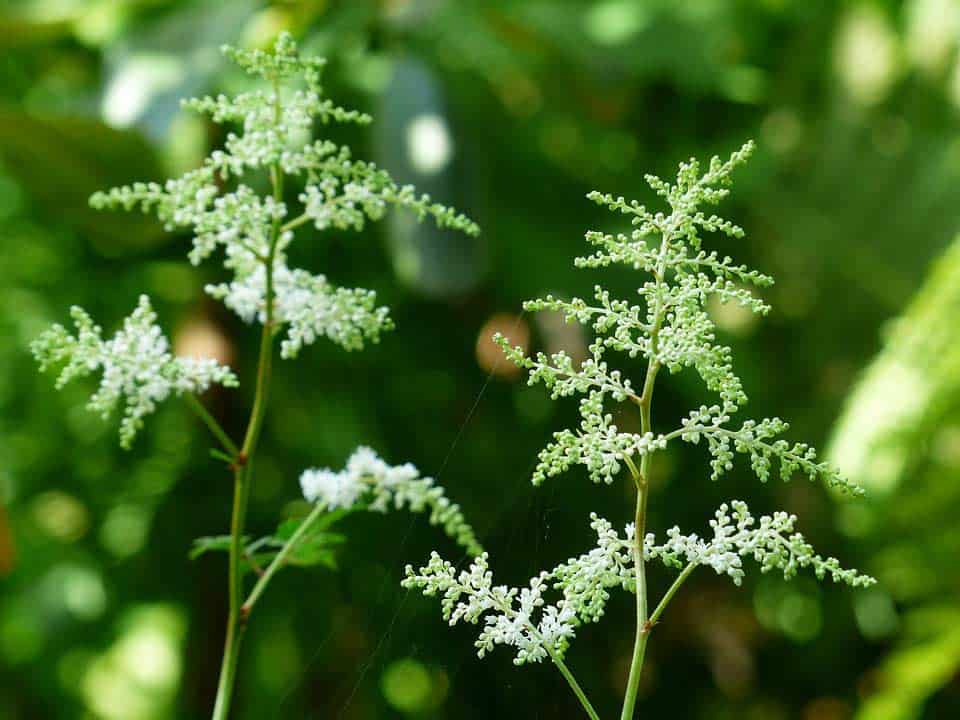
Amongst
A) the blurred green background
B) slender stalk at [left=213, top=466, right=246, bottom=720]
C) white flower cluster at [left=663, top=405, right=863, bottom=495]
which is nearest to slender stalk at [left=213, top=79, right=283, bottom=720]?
slender stalk at [left=213, top=466, right=246, bottom=720]

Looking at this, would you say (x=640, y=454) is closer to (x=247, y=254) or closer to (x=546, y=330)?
(x=247, y=254)

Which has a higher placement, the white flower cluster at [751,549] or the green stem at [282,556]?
the white flower cluster at [751,549]

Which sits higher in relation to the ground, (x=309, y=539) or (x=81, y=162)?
(x=81, y=162)

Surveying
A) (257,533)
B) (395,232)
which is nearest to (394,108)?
(395,232)

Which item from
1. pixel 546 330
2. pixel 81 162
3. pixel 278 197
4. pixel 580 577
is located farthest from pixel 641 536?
pixel 546 330

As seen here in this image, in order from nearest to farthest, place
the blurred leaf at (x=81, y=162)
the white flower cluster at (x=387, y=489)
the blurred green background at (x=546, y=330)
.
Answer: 1. the white flower cluster at (x=387, y=489)
2. the blurred leaf at (x=81, y=162)
3. the blurred green background at (x=546, y=330)

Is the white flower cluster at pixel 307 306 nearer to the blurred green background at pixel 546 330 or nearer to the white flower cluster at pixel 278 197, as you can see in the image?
the white flower cluster at pixel 278 197

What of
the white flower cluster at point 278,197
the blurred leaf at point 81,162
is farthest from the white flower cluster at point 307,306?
the blurred leaf at point 81,162
